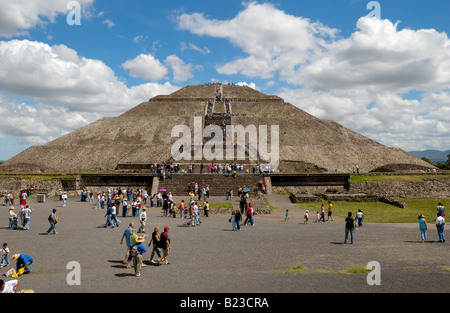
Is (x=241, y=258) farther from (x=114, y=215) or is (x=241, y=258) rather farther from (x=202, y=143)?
(x=202, y=143)

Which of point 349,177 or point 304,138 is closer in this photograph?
point 349,177

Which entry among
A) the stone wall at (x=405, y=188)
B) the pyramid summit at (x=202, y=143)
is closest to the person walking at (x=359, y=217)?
the stone wall at (x=405, y=188)

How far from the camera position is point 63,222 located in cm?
1914

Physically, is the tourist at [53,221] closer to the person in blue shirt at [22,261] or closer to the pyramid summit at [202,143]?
the person in blue shirt at [22,261]

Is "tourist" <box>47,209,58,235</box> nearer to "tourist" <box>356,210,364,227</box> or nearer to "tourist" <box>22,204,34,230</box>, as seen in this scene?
"tourist" <box>22,204,34,230</box>

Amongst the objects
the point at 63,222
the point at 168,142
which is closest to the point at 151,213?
the point at 63,222

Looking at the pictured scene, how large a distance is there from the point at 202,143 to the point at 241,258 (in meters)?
40.6

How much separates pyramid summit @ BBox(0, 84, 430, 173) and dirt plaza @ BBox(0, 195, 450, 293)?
86.0 ft

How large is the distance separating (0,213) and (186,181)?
644 inches

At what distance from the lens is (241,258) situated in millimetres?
11852

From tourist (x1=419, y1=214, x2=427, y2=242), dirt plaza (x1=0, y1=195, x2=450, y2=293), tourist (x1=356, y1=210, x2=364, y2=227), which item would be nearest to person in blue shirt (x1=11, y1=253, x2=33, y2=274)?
dirt plaza (x1=0, y1=195, x2=450, y2=293)

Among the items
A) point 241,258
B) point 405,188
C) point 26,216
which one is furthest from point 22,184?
point 405,188

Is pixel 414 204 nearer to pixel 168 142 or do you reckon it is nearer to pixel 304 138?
pixel 304 138
